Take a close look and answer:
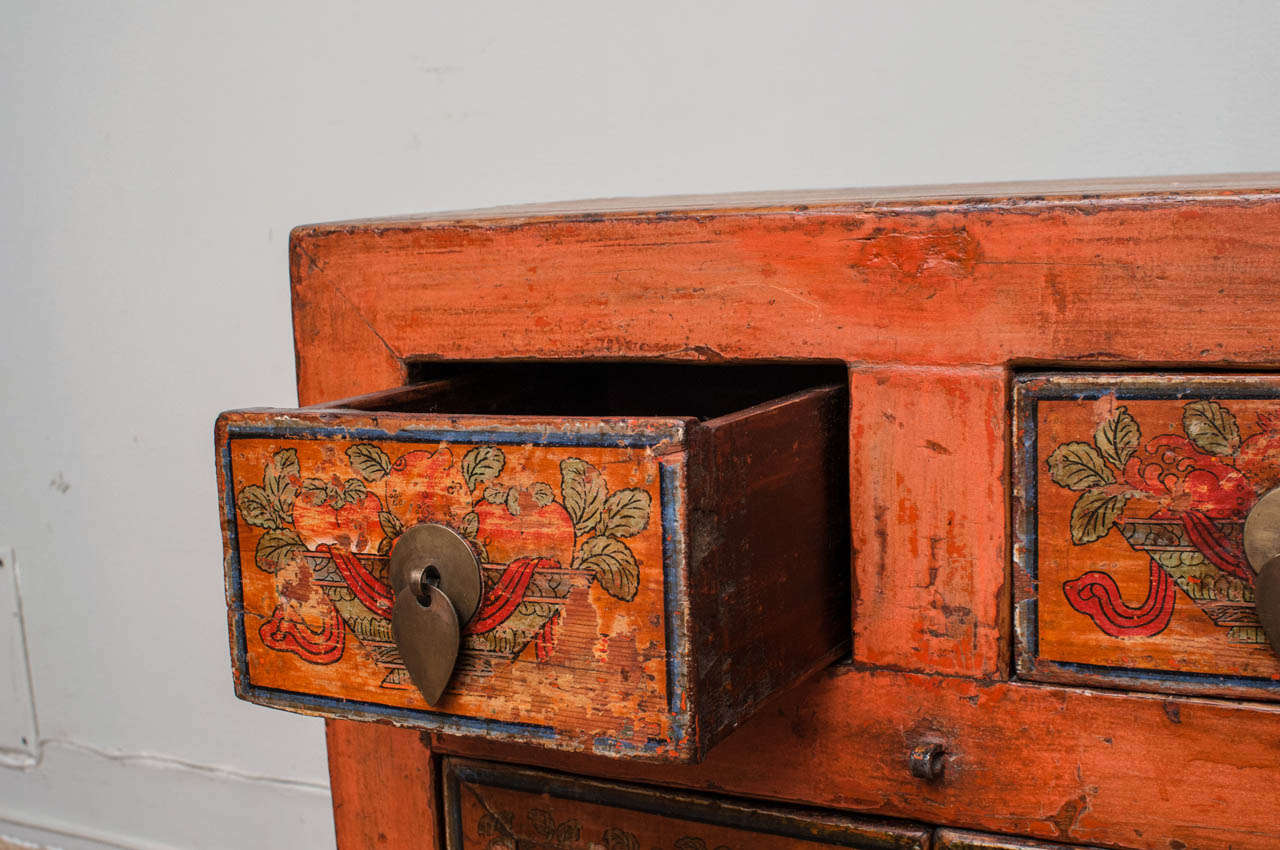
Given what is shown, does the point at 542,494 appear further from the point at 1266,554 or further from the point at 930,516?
the point at 1266,554

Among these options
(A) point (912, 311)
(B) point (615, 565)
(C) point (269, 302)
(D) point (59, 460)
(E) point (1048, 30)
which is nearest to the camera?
(B) point (615, 565)

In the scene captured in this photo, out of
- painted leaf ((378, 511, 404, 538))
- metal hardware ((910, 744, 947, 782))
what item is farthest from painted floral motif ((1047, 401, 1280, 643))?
painted leaf ((378, 511, 404, 538))

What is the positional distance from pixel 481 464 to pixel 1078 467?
30 centimetres

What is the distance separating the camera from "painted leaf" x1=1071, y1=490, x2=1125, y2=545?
667 mm

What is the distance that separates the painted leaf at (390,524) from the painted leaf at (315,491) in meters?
0.03

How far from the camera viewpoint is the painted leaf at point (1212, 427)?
2.10 feet

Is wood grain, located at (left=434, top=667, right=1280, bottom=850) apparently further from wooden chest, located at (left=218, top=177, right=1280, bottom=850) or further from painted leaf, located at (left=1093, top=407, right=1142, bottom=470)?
painted leaf, located at (left=1093, top=407, right=1142, bottom=470)

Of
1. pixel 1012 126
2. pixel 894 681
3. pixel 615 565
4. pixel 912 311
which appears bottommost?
A: pixel 894 681

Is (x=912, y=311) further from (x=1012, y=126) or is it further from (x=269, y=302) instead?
(x=269, y=302)

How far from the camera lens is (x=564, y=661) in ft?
2.01

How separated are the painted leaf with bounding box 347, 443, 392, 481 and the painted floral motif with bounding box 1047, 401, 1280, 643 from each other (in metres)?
0.33

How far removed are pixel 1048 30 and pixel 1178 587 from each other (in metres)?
0.66

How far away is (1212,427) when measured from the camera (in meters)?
0.64

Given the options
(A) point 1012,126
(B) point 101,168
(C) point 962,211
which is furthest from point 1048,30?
(B) point 101,168
